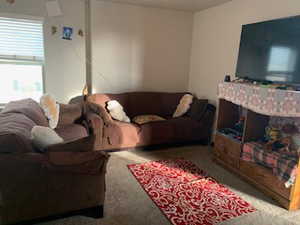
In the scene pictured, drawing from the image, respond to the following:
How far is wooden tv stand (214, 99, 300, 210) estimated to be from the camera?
2164mm

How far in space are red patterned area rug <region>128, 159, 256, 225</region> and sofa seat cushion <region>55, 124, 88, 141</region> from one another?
779 millimetres

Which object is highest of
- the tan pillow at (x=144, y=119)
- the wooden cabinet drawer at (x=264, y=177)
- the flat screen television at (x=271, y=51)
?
the flat screen television at (x=271, y=51)

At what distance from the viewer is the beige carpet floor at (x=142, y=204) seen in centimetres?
193

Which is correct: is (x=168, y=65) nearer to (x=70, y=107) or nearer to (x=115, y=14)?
(x=115, y=14)

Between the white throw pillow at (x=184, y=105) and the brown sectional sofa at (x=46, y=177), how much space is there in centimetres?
237

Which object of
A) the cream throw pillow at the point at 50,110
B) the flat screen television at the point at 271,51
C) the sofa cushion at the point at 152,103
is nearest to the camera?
the flat screen television at the point at 271,51

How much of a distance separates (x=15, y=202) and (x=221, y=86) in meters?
2.66

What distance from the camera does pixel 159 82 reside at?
14.3ft

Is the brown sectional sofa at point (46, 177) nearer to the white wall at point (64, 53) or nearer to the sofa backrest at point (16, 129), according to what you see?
the sofa backrest at point (16, 129)

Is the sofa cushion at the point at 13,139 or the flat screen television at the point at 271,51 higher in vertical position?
the flat screen television at the point at 271,51

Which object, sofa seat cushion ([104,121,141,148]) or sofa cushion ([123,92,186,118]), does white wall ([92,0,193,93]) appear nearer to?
sofa cushion ([123,92,186,118])

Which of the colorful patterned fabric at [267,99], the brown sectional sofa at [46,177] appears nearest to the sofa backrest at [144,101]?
the colorful patterned fabric at [267,99]

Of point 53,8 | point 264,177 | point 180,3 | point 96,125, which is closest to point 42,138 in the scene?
point 96,125

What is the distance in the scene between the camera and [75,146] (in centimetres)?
172
